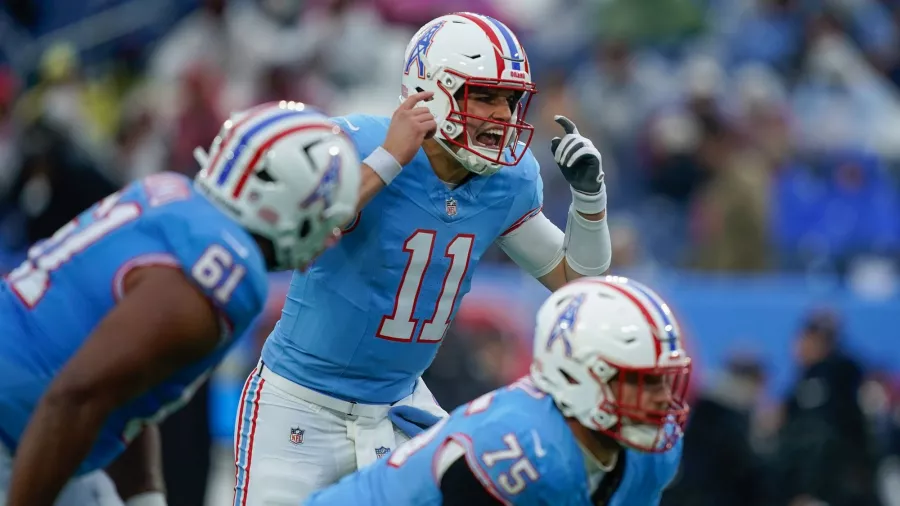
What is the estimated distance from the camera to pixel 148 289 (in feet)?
10.9

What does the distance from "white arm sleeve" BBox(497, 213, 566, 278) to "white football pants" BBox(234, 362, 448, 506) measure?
0.72 m

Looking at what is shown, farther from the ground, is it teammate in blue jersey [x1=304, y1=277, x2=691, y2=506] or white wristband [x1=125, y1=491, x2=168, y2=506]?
teammate in blue jersey [x1=304, y1=277, x2=691, y2=506]

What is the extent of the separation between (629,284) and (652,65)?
8.23 meters

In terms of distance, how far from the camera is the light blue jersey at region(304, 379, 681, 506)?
3.70m

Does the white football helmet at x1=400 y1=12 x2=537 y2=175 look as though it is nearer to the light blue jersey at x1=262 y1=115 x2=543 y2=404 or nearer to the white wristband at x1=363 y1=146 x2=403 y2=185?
the light blue jersey at x1=262 y1=115 x2=543 y2=404

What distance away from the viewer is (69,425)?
3.27 meters

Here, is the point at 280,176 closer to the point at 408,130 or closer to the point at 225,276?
the point at 225,276

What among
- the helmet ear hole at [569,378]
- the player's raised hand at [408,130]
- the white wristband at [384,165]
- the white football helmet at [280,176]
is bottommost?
the helmet ear hole at [569,378]

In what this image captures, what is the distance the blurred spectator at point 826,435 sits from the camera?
8305 mm

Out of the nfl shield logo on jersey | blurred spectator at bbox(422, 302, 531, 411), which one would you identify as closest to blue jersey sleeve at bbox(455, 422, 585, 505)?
the nfl shield logo on jersey

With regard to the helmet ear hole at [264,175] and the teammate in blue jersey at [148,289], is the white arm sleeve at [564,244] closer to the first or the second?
the teammate in blue jersey at [148,289]


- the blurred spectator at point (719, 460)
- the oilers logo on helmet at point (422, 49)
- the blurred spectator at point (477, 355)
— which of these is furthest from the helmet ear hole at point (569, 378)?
the blurred spectator at point (719, 460)

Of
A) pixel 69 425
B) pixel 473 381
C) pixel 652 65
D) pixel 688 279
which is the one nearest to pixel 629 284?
pixel 69 425

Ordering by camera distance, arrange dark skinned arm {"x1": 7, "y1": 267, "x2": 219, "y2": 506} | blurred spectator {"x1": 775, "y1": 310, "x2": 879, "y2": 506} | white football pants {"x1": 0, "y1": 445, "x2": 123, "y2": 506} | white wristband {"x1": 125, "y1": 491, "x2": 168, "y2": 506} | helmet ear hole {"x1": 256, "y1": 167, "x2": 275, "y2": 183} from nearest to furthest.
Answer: dark skinned arm {"x1": 7, "y1": 267, "x2": 219, "y2": 506} < helmet ear hole {"x1": 256, "y1": 167, "x2": 275, "y2": 183} < white football pants {"x1": 0, "y1": 445, "x2": 123, "y2": 506} < white wristband {"x1": 125, "y1": 491, "x2": 168, "y2": 506} < blurred spectator {"x1": 775, "y1": 310, "x2": 879, "y2": 506}
